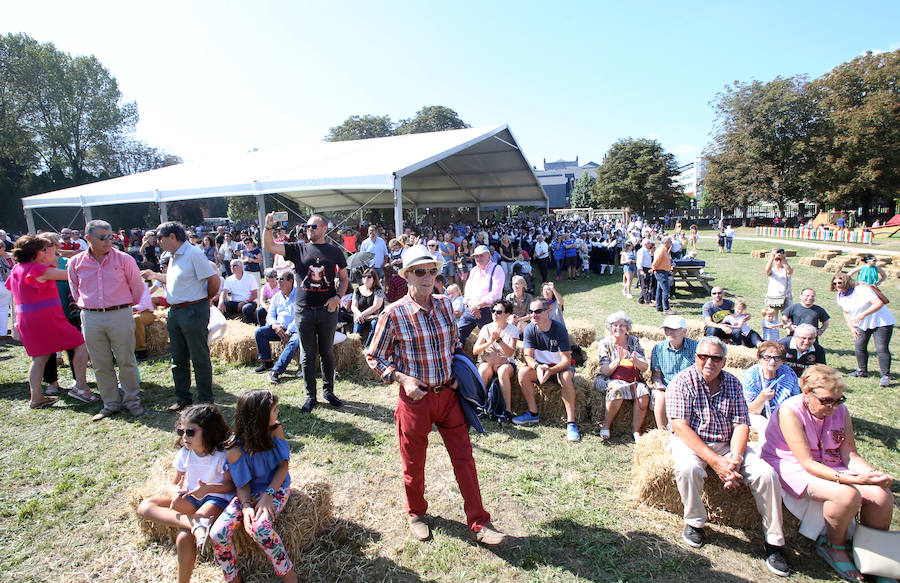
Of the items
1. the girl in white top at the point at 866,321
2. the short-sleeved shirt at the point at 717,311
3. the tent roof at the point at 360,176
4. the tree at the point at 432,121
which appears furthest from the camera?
the tree at the point at 432,121

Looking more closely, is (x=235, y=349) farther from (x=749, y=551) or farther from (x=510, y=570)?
(x=749, y=551)

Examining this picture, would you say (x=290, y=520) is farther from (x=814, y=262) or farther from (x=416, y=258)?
(x=814, y=262)

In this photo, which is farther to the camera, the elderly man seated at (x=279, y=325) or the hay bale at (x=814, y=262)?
the hay bale at (x=814, y=262)

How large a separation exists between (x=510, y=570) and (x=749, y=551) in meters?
1.59

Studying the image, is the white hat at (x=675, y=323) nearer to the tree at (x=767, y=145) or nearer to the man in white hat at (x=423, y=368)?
the man in white hat at (x=423, y=368)

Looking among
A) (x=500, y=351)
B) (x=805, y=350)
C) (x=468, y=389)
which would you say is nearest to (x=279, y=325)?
(x=500, y=351)

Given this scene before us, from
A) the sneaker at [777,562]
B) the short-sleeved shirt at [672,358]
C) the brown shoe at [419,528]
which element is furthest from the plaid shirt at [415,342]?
the short-sleeved shirt at [672,358]

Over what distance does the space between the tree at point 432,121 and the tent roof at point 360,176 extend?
30.4 m

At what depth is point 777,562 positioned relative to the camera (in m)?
2.74

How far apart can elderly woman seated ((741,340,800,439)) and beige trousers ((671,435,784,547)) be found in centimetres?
102

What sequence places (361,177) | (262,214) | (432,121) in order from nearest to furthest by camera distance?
(361,177), (262,214), (432,121)

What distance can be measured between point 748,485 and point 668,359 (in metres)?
1.55

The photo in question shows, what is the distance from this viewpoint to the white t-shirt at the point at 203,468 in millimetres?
2641

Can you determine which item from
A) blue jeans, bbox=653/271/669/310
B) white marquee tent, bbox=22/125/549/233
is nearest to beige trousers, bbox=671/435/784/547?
blue jeans, bbox=653/271/669/310
